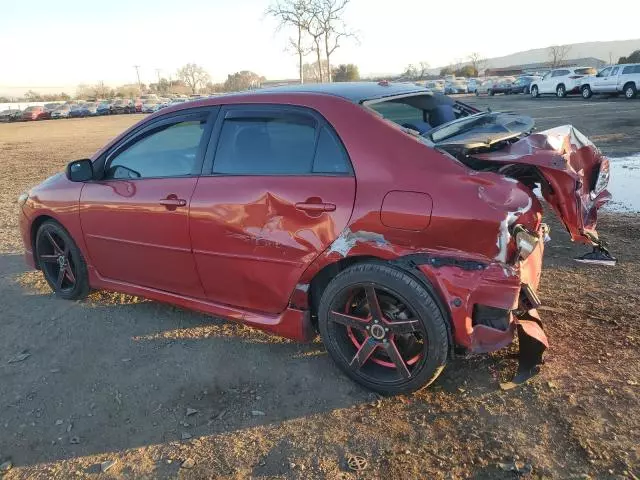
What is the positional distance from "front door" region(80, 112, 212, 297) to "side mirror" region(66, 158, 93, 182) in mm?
80

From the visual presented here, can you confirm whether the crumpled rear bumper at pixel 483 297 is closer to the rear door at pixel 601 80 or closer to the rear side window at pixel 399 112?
the rear side window at pixel 399 112

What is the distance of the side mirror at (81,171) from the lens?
400 cm

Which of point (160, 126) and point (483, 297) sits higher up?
point (160, 126)

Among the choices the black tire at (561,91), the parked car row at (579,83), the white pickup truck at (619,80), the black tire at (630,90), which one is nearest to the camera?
the white pickup truck at (619,80)

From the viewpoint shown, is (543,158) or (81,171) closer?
(543,158)

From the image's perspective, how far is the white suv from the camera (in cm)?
3181

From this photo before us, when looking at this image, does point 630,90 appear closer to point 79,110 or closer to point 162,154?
point 162,154

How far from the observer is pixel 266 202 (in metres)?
3.11

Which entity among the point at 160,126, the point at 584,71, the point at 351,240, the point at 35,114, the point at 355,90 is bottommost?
the point at 35,114

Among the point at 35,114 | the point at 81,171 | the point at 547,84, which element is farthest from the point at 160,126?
the point at 35,114

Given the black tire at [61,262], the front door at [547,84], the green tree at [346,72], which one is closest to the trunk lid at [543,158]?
the black tire at [61,262]

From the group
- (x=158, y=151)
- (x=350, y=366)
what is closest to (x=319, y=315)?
(x=350, y=366)

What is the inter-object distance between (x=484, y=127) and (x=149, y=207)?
230 centimetres

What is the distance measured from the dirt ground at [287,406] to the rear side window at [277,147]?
49.2 inches
